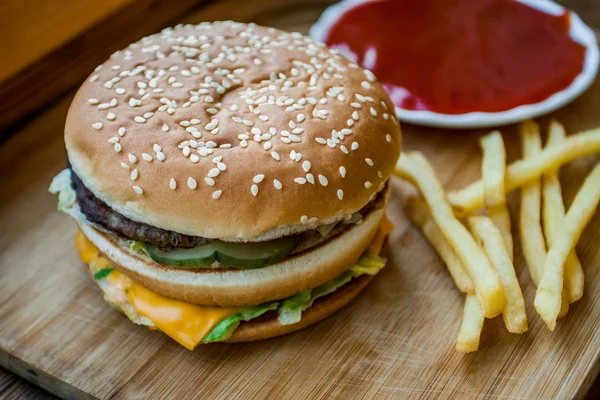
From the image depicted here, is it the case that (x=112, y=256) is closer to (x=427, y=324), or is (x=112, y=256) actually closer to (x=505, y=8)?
(x=427, y=324)

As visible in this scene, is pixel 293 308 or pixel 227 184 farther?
pixel 293 308

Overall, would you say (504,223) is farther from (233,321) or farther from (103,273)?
(103,273)

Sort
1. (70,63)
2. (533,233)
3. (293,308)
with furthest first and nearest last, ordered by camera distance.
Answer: (70,63) < (533,233) < (293,308)

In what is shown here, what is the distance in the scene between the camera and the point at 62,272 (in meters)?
3.03

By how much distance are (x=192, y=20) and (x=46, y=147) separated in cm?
150

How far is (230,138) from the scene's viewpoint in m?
2.43

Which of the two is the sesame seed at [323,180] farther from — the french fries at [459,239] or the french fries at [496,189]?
the french fries at [496,189]

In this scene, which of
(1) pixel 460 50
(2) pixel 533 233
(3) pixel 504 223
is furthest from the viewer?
(1) pixel 460 50

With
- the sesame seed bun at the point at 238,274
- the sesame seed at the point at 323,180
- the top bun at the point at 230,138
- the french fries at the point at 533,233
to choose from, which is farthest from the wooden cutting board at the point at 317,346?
the sesame seed at the point at 323,180

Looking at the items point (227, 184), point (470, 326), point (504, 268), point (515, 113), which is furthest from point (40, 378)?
point (515, 113)

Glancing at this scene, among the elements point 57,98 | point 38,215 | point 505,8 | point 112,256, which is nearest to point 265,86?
point 112,256

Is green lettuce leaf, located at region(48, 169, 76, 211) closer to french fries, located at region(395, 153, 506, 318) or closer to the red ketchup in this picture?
french fries, located at region(395, 153, 506, 318)

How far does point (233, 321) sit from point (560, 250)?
138 centimetres

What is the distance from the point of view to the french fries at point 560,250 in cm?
246
